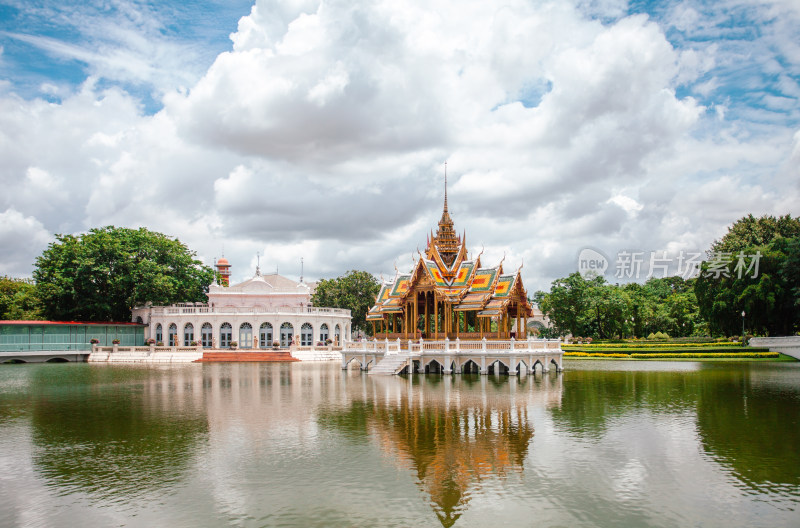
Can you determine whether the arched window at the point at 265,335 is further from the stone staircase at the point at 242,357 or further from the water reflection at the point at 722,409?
the water reflection at the point at 722,409

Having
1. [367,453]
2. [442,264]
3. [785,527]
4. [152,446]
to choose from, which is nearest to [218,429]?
[152,446]

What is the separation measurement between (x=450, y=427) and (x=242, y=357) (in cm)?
3760

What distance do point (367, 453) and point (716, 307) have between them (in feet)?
154

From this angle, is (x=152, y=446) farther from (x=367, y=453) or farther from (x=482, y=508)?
(x=482, y=508)

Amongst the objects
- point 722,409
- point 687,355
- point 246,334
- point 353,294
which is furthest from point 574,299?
point 722,409

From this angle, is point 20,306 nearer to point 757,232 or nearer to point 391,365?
point 391,365

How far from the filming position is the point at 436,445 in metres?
14.1

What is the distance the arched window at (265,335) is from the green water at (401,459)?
34298 millimetres

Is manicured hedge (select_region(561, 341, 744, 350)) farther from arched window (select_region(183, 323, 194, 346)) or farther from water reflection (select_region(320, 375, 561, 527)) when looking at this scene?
arched window (select_region(183, 323, 194, 346))

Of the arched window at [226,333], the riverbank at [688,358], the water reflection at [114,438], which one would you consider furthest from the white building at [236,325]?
the water reflection at [114,438]

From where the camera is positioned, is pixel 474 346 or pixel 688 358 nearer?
pixel 474 346

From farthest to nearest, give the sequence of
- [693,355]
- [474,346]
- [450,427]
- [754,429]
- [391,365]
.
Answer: [693,355]
[474,346]
[391,365]
[450,427]
[754,429]

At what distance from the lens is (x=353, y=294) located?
69250mm

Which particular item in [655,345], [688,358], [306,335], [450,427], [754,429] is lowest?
[688,358]
